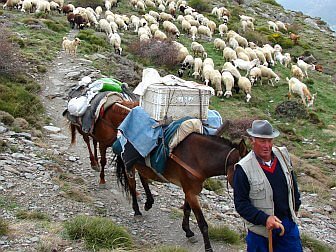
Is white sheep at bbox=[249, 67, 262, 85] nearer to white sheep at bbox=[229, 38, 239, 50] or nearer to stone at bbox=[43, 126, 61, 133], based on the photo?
white sheep at bbox=[229, 38, 239, 50]

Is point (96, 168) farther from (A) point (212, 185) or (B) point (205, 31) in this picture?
(B) point (205, 31)

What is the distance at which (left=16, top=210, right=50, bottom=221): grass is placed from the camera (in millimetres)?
6516

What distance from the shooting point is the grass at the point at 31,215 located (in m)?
6.52

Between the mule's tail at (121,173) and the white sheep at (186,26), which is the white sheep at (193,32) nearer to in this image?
the white sheep at (186,26)

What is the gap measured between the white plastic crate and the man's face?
98.5 inches

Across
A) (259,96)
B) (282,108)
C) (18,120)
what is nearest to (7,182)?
(18,120)

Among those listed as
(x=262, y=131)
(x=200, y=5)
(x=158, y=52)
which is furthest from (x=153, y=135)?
(x=200, y=5)

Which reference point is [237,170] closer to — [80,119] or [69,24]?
[80,119]

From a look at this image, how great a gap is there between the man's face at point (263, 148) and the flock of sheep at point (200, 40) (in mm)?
15376

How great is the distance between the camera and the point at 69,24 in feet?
94.4

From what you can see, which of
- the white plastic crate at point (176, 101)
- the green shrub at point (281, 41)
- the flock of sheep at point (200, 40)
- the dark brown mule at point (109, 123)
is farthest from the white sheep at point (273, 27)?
the white plastic crate at point (176, 101)

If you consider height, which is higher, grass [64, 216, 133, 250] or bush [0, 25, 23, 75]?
grass [64, 216, 133, 250]

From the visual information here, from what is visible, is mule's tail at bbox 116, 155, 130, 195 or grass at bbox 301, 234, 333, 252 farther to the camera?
mule's tail at bbox 116, 155, 130, 195

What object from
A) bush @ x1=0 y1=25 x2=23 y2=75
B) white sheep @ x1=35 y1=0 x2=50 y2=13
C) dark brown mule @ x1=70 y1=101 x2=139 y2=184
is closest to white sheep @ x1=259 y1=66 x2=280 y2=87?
bush @ x1=0 y1=25 x2=23 y2=75
